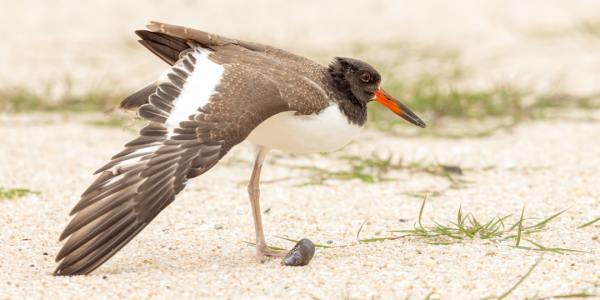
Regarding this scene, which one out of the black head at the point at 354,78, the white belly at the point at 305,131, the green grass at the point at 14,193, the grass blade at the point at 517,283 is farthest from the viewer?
the green grass at the point at 14,193

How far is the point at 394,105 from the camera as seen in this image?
5820mm

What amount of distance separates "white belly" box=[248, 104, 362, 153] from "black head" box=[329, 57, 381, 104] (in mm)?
212

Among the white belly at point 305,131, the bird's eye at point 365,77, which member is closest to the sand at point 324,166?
the white belly at point 305,131

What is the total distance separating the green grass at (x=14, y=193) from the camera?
628 cm

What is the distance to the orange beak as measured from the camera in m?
5.71

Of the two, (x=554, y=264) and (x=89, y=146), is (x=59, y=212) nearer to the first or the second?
(x=89, y=146)

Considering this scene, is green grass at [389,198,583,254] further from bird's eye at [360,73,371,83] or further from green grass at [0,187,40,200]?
green grass at [0,187,40,200]

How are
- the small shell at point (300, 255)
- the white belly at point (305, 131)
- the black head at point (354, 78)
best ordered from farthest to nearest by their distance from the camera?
the black head at point (354, 78)
the white belly at point (305, 131)
the small shell at point (300, 255)

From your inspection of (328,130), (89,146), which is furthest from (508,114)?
(328,130)

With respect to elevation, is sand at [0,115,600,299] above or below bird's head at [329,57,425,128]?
below

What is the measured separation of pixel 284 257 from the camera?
5.11m

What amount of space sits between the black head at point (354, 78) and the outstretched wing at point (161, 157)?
63 cm

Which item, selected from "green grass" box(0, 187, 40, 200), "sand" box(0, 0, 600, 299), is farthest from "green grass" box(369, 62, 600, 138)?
"green grass" box(0, 187, 40, 200)

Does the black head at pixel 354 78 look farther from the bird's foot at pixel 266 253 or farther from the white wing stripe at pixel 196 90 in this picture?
the bird's foot at pixel 266 253
